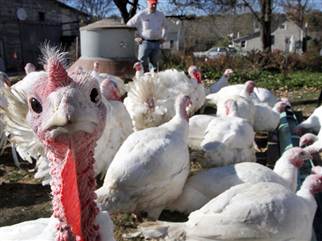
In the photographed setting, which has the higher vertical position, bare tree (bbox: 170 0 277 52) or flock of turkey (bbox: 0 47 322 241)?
bare tree (bbox: 170 0 277 52)

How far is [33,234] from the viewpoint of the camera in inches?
63.9

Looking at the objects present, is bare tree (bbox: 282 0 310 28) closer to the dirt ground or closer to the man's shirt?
the man's shirt

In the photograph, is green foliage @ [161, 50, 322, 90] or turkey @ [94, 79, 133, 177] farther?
green foliage @ [161, 50, 322, 90]

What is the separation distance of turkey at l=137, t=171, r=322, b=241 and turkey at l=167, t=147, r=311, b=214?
41 cm

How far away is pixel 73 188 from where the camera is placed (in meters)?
1.33

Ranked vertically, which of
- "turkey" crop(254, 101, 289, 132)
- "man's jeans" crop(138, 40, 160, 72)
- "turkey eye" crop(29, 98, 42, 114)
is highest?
"man's jeans" crop(138, 40, 160, 72)

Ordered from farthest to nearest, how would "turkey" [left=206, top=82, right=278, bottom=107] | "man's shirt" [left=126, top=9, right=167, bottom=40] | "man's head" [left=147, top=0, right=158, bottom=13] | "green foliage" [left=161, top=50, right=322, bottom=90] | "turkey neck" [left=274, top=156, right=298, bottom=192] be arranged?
"green foliage" [left=161, top=50, right=322, bottom=90]
"man's shirt" [left=126, top=9, right=167, bottom=40]
"man's head" [left=147, top=0, right=158, bottom=13]
"turkey" [left=206, top=82, right=278, bottom=107]
"turkey neck" [left=274, top=156, right=298, bottom=192]

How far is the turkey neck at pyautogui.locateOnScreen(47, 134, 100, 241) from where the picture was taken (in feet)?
4.10

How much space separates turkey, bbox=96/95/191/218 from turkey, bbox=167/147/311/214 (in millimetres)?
94

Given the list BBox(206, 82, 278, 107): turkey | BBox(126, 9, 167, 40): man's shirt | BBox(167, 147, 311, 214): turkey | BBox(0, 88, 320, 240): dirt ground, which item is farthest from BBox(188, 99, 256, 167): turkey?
BBox(126, 9, 167, 40): man's shirt

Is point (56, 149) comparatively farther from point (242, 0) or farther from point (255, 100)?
point (242, 0)

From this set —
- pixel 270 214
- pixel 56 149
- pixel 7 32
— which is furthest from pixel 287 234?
pixel 7 32

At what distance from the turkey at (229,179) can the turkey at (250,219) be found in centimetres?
41

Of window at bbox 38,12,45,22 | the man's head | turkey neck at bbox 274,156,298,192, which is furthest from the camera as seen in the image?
window at bbox 38,12,45,22
